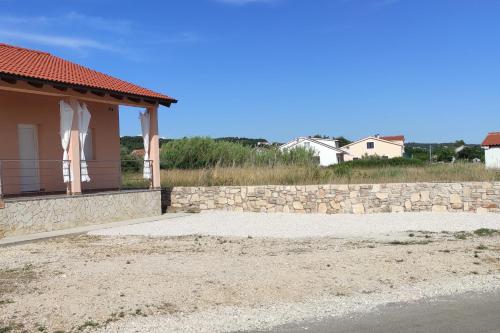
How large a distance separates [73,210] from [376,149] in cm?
8274

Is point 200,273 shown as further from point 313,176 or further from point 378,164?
point 378,164

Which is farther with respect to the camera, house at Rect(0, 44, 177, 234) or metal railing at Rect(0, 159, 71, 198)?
metal railing at Rect(0, 159, 71, 198)

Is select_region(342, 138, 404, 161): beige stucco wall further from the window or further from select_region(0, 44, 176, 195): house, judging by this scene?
the window

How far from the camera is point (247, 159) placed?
2420 cm

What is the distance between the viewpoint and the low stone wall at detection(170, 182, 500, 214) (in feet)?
54.9

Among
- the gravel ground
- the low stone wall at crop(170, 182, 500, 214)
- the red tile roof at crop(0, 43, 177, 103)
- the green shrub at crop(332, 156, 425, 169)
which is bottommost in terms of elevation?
the gravel ground

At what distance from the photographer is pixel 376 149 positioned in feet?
302

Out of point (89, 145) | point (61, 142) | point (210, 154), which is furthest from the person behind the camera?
point (210, 154)

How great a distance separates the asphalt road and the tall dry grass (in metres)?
12.6

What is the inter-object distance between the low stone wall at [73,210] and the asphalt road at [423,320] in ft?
33.2

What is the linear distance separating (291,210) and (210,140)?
1884 cm

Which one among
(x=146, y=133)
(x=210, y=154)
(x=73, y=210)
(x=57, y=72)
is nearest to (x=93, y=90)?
(x=57, y=72)

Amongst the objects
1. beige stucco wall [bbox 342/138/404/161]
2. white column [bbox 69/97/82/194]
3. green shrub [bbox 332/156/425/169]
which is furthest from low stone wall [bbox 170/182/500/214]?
beige stucco wall [bbox 342/138/404/161]

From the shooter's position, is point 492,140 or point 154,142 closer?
point 154,142
